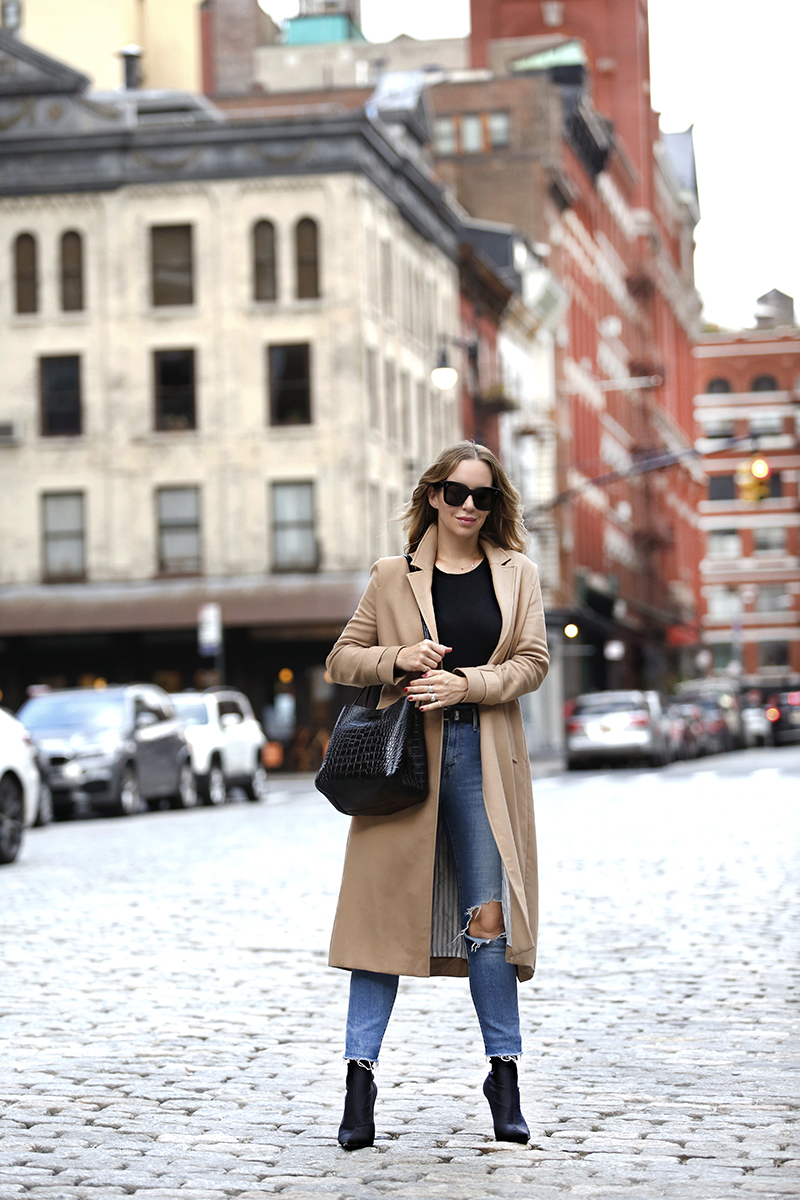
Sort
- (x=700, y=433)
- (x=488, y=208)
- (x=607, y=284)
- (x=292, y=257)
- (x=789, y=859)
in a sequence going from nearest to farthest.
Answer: (x=789, y=859), (x=292, y=257), (x=488, y=208), (x=607, y=284), (x=700, y=433)

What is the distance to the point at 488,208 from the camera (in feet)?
217

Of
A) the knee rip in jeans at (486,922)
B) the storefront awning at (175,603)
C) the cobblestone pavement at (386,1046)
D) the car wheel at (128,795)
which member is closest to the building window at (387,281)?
the storefront awning at (175,603)

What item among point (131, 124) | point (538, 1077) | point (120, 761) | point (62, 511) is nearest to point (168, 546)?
point (62, 511)

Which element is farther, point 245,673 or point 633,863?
point 245,673

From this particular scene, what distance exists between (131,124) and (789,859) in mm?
33349

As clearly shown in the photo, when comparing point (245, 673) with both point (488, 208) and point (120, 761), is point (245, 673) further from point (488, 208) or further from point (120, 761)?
point (488, 208)

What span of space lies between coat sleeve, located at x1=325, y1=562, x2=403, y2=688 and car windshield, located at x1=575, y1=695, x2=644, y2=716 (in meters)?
34.6

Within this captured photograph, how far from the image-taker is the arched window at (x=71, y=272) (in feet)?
150

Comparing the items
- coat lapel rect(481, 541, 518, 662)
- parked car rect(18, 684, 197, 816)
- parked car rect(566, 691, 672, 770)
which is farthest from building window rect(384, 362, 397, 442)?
coat lapel rect(481, 541, 518, 662)

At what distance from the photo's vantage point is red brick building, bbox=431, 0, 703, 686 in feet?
218

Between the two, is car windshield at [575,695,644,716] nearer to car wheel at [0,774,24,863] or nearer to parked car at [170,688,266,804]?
parked car at [170,688,266,804]

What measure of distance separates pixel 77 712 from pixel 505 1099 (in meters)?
21.1

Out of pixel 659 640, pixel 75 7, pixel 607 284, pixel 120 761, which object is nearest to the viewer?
pixel 120 761

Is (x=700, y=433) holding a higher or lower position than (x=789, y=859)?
higher
